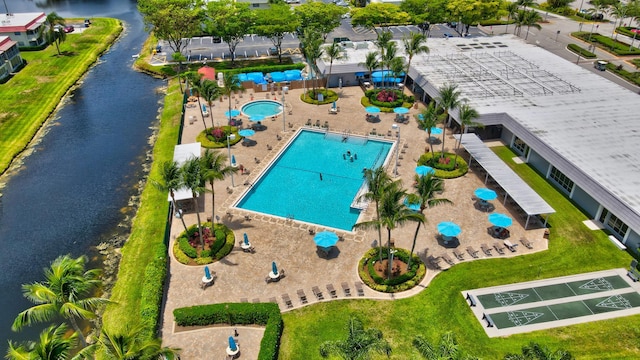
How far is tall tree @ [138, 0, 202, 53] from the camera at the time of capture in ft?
253

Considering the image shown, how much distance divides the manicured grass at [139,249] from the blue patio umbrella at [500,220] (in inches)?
1228

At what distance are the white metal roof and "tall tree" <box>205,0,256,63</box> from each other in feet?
156

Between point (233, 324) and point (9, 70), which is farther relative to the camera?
point (9, 70)

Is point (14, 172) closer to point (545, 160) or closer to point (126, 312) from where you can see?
point (126, 312)

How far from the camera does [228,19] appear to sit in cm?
7950

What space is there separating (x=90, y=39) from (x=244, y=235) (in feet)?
278

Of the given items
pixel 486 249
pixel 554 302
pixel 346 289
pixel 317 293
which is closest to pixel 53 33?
pixel 317 293

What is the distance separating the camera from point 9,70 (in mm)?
80125

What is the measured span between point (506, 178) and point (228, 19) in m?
57.6

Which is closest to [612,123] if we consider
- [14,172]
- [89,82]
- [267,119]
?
[267,119]

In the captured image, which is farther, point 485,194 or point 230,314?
point 485,194

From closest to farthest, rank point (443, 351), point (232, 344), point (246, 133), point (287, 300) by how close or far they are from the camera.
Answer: point (443, 351), point (232, 344), point (287, 300), point (246, 133)

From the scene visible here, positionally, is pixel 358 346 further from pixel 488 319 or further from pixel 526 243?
pixel 526 243

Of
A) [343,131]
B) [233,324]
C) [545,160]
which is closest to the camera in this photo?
[233,324]
